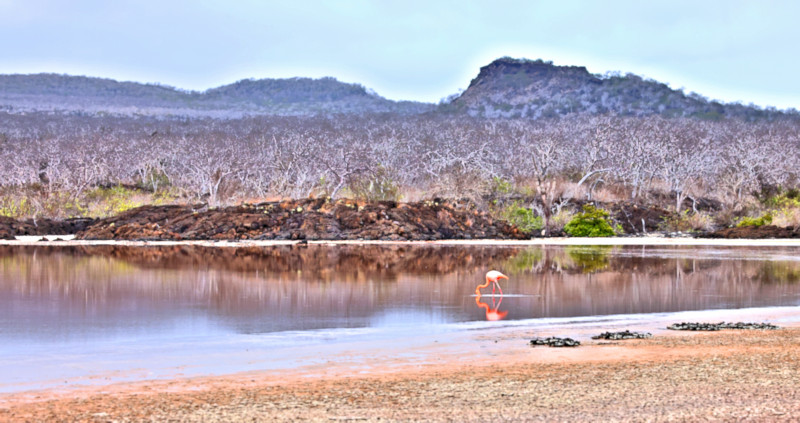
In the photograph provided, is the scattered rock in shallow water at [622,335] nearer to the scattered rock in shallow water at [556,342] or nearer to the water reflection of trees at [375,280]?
the scattered rock in shallow water at [556,342]

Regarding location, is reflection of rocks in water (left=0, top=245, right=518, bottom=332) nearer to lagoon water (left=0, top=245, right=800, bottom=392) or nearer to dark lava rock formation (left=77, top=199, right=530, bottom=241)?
lagoon water (left=0, top=245, right=800, bottom=392)

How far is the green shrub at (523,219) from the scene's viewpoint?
38.1m

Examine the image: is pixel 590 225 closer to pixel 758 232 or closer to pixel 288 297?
pixel 758 232

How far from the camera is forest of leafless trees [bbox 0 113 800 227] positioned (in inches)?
1821

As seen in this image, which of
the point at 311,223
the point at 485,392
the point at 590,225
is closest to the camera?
the point at 485,392

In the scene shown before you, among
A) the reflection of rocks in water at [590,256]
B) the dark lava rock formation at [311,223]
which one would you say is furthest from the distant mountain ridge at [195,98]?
the reflection of rocks in water at [590,256]

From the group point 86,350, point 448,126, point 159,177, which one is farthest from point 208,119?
point 86,350

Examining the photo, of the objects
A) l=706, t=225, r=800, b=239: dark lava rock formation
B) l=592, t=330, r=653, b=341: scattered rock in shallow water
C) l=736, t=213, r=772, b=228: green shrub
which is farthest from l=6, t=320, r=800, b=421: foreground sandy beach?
l=736, t=213, r=772, b=228: green shrub

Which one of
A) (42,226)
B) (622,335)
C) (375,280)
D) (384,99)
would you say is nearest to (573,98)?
(384,99)

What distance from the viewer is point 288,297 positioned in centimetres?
1588

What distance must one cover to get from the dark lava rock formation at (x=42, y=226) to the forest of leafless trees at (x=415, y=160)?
11.3 feet

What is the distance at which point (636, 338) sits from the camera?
11.0 m

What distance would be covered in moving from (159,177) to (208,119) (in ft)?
168

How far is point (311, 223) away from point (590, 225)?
11450mm
